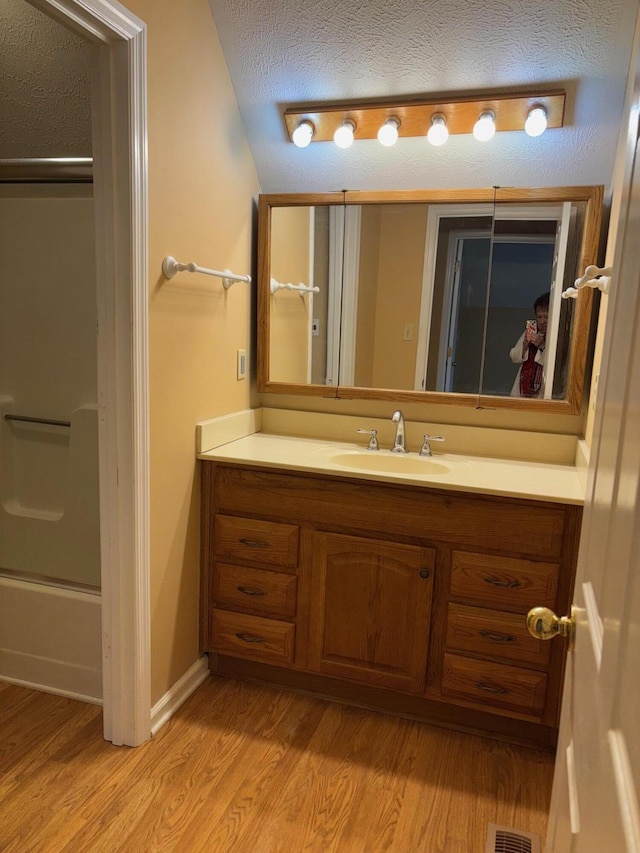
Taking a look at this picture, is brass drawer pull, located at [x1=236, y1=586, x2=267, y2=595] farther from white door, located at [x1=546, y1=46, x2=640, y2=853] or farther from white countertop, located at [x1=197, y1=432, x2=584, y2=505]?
white door, located at [x1=546, y1=46, x2=640, y2=853]

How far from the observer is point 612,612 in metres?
0.63

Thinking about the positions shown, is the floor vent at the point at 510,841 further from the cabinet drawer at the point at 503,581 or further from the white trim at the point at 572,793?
the white trim at the point at 572,793

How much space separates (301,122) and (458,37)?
A: 0.59m

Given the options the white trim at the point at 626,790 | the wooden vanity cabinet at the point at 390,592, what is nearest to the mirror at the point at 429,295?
the wooden vanity cabinet at the point at 390,592

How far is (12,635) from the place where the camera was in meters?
2.19

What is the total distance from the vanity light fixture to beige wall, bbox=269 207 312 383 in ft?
1.03

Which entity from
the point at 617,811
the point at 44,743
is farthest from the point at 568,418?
the point at 44,743

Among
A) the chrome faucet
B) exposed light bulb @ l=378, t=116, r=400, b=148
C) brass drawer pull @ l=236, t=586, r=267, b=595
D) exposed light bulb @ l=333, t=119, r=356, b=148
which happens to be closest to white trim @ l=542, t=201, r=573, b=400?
the chrome faucet

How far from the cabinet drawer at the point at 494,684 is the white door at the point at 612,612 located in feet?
3.12

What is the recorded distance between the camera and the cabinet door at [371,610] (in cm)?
196

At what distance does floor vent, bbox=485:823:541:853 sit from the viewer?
1555mm

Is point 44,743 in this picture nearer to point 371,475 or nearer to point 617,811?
point 371,475

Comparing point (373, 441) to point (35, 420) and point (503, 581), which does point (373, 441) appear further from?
point (35, 420)

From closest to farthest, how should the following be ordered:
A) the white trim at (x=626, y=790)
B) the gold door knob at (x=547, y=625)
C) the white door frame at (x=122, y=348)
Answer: the white trim at (x=626, y=790) < the gold door knob at (x=547, y=625) < the white door frame at (x=122, y=348)
